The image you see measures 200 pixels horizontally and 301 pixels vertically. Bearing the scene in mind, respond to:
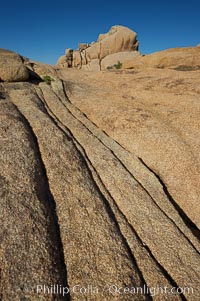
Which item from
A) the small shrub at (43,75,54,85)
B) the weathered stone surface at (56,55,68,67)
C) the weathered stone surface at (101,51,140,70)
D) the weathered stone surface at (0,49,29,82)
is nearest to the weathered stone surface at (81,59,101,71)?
the weathered stone surface at (101,51,140,70)

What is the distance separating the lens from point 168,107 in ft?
103

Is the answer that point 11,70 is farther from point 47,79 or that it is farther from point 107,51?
point 107,51

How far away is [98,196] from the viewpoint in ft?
57.1

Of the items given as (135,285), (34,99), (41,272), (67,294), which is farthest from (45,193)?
(34,99)

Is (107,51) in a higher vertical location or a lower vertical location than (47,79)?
higher

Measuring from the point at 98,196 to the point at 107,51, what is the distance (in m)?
81.2

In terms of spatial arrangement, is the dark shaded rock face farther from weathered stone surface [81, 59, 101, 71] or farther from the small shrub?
weathered stone surface [81, 59, 101, 71]

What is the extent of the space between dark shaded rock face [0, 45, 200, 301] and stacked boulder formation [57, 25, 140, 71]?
53779 mm

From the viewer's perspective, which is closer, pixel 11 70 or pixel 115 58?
pixel 11 70

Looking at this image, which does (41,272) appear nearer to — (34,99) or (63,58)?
(34,99)

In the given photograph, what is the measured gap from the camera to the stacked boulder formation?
3214 inches

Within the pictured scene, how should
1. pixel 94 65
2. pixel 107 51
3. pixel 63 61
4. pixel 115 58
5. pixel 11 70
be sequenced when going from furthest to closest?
pixel 63 61
pixel 94 65
pixel 107 51
pixel 115 58
pixel 11 70

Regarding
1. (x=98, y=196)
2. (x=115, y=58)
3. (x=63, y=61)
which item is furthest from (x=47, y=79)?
(x=63, y=61)

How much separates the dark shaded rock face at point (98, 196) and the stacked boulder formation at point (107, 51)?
176ft
